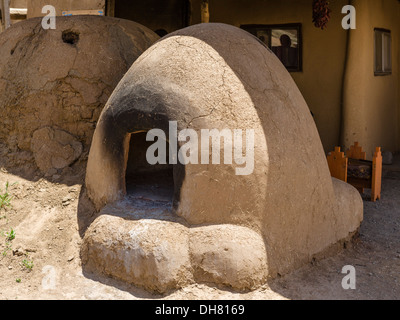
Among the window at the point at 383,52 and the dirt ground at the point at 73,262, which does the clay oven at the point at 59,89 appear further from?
the window at the point at 383,52

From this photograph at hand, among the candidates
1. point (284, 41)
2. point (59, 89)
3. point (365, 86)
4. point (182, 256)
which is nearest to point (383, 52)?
point (365, 86)

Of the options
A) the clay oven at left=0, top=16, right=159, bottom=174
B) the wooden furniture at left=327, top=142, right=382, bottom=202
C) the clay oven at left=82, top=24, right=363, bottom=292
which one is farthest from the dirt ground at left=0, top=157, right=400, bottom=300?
the wooden furniture at left=327, top=142, right=382, bottom=202

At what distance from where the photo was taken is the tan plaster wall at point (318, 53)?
758 centimetres

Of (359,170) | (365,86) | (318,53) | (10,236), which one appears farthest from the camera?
(318,53)

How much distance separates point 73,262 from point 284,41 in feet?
16.9

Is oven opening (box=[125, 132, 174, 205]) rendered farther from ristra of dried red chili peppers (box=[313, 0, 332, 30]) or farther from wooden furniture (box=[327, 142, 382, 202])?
ristra of dried red chili peppers (box=[313, 0, 332, 30])

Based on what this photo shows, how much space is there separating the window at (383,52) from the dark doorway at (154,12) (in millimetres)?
3561

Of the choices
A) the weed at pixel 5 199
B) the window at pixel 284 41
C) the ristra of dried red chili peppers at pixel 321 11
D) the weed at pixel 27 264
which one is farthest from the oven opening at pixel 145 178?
the window at pixel 284 41

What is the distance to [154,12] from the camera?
952 centimetres

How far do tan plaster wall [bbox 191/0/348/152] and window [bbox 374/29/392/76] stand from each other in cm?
66

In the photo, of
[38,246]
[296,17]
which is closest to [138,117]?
[38,246]

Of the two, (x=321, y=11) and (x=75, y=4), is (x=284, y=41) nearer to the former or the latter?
(x=321, y=11)

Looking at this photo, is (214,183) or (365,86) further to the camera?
(365,86)
